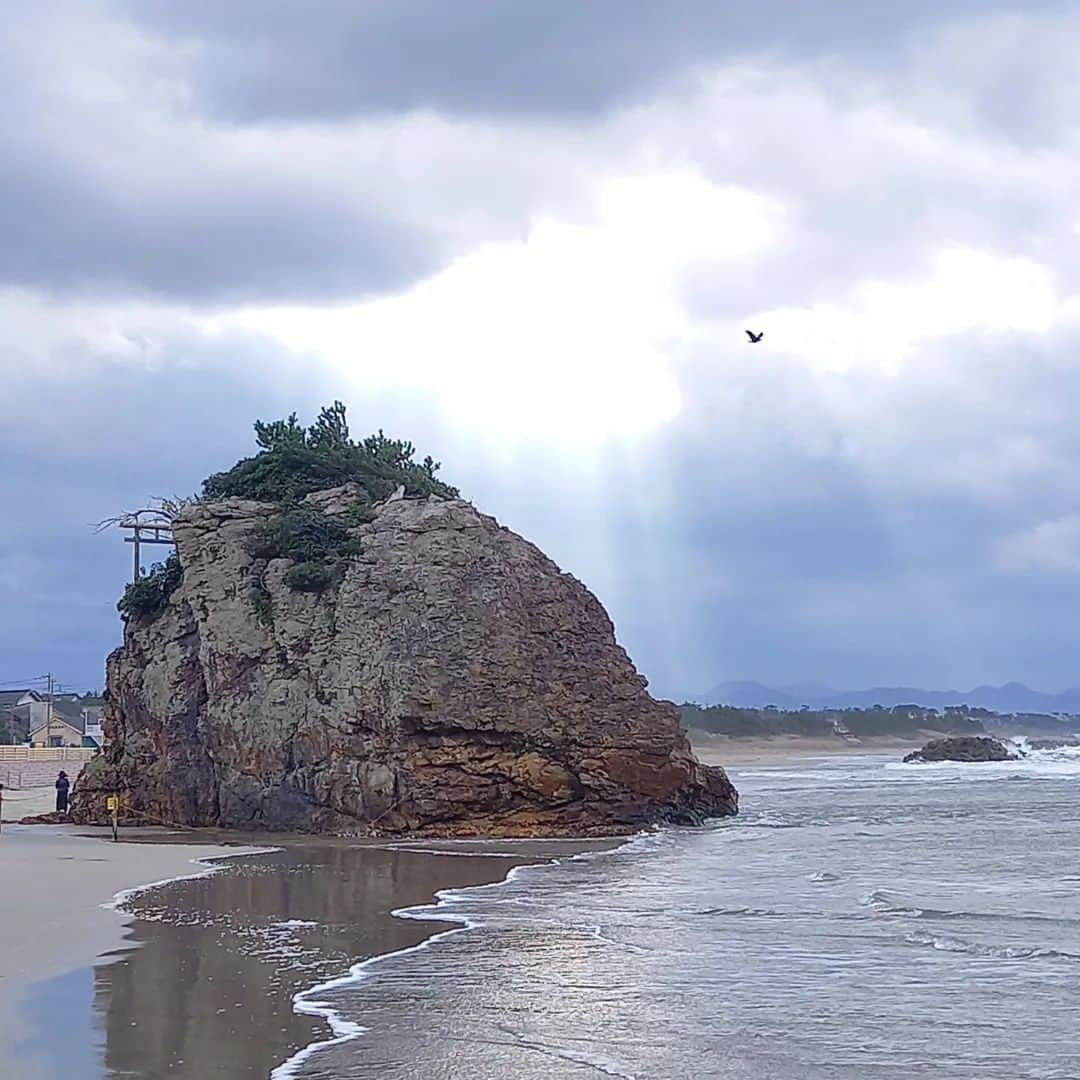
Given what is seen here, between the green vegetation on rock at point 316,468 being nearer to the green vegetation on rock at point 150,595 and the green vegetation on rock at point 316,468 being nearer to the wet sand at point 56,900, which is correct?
the green vegetation on rock at point 150,595

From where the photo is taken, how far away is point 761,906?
2209cm

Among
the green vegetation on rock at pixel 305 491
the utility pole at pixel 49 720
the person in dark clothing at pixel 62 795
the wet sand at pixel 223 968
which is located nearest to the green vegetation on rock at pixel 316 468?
the green vegetation on rock at pixel 305 491

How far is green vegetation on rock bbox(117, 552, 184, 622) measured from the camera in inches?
1610

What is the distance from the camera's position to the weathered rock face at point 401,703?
1369 inches

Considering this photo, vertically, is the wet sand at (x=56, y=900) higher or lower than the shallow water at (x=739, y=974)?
higher

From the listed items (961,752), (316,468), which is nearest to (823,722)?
(961,752)

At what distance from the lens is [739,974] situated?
53.5ft

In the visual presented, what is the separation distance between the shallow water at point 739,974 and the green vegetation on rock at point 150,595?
17005mm

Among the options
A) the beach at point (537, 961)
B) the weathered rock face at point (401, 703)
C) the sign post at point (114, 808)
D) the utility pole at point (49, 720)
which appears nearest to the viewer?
the beach at point (537, 961)

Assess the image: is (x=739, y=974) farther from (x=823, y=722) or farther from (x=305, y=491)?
(x=823, y=722)

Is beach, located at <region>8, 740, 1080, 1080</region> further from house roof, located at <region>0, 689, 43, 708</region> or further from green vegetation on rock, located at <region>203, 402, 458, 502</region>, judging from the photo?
house roof, located at <region>0, 689, 43, 708</region>

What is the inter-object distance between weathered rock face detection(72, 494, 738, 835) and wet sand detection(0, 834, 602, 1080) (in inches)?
267

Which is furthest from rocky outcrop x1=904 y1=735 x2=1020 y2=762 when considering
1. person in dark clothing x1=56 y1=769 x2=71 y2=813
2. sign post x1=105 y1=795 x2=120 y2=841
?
sign post x1=105 y1=795 x2=120 y2=841

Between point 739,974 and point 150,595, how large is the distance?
92.0 ft
